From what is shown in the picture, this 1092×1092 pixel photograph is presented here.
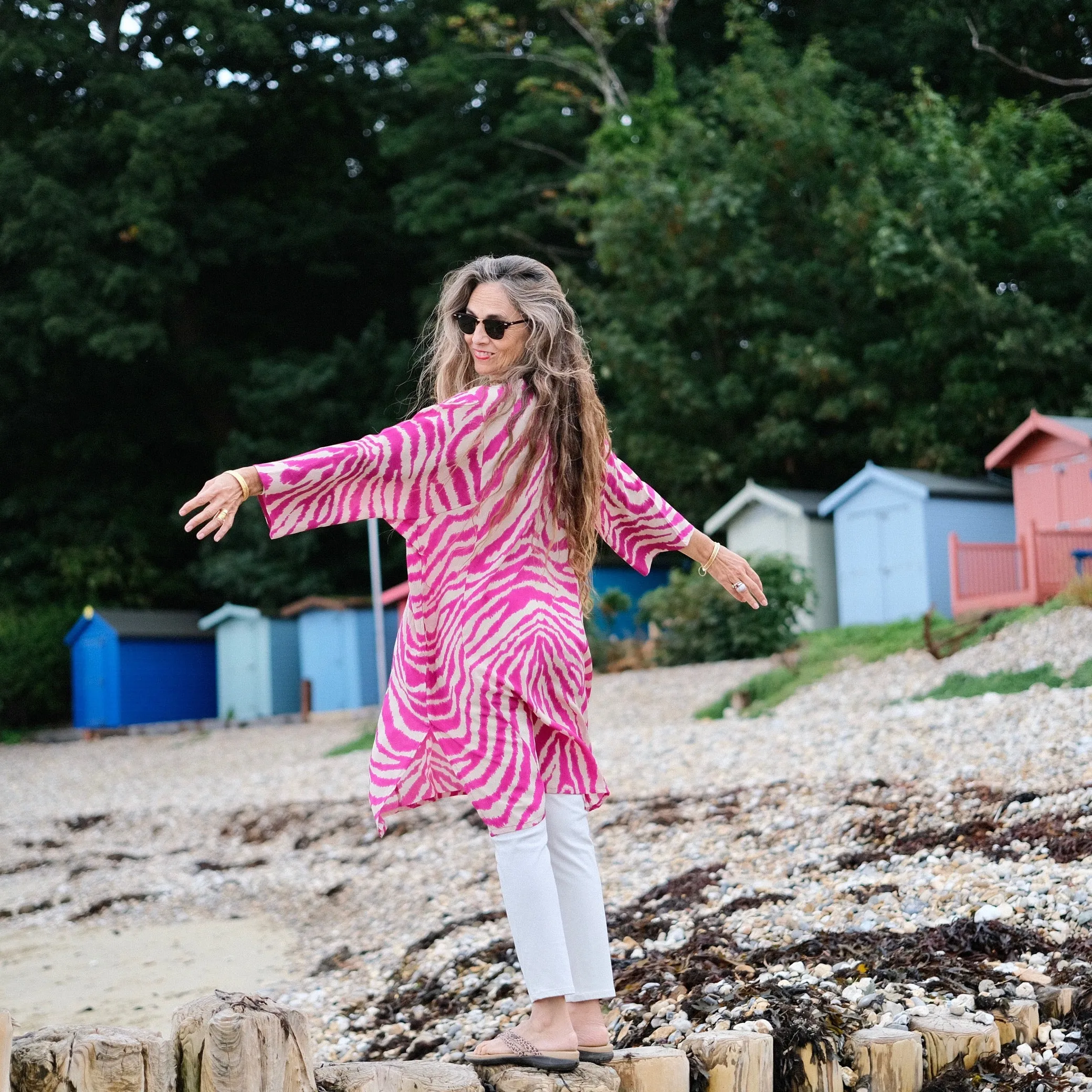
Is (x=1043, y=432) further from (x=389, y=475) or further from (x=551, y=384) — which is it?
(x=389, y=475)

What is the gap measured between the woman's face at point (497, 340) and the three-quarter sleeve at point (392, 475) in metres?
0.12

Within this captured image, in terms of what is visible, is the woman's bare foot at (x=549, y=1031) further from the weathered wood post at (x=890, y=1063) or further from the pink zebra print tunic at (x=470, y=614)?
the weathered wood post at (x=890, y=1063)

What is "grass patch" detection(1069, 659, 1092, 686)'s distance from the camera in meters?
9.72

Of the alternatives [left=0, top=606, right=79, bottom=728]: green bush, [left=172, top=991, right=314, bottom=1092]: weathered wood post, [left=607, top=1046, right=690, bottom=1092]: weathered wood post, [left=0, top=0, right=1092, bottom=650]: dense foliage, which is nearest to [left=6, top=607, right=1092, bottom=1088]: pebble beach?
[left=607, top=1046, right=690, bottom=1092]: weathered wood post

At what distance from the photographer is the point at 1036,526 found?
14.7 m

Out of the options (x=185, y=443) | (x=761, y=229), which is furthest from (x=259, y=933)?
(x=185, y=443)

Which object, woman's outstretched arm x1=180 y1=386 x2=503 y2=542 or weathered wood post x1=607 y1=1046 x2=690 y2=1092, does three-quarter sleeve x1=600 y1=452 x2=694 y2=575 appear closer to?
woman's outstretched arm x1=180 y1=386 x2=503 y2=542

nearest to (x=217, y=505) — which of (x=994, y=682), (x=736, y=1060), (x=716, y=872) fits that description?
(x=736, y=1060)

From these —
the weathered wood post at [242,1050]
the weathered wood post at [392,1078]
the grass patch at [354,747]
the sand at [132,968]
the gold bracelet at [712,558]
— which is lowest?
the sand at [132,968]

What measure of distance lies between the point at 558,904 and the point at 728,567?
3.10 ft

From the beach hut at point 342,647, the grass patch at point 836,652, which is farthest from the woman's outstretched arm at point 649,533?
the beach hut at point 342,647

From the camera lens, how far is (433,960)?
17.9 ft

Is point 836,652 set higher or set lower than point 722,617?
lower

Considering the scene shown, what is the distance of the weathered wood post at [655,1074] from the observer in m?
2.73
